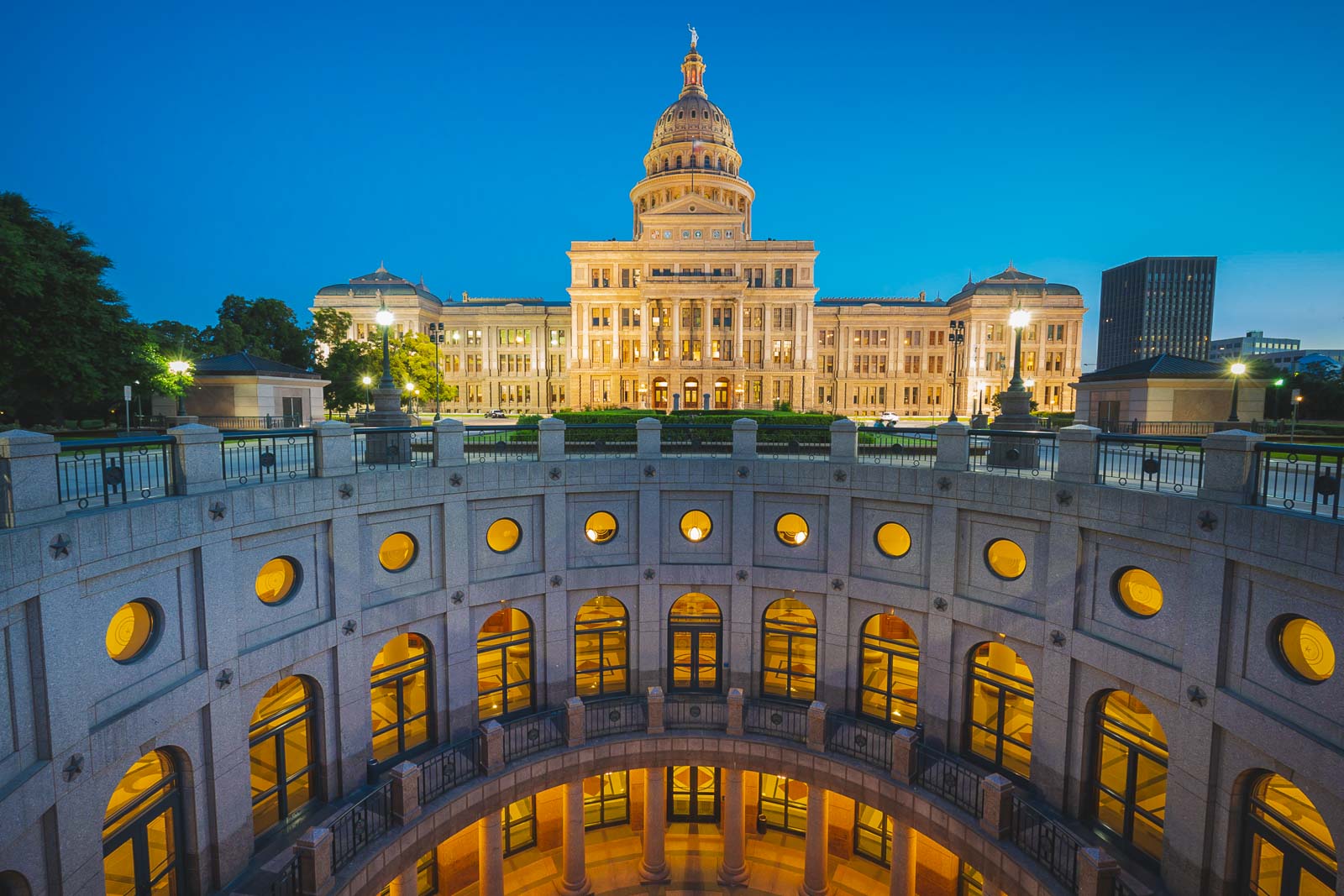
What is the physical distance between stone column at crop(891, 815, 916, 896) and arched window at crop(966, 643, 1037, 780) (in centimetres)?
250

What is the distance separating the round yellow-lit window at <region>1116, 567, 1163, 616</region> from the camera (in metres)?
11.5

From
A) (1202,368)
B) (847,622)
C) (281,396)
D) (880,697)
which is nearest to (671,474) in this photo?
(847,622)

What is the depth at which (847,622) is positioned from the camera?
16203mm

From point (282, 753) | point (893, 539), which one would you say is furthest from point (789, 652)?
point (282, 753)

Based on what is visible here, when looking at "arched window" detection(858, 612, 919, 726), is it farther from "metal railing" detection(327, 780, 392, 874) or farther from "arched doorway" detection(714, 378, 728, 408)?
"arched doorway" detection(714, 378, 728, 408)

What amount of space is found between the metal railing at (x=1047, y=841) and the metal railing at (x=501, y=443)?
1377 cm

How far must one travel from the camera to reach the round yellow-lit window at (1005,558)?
13695mm

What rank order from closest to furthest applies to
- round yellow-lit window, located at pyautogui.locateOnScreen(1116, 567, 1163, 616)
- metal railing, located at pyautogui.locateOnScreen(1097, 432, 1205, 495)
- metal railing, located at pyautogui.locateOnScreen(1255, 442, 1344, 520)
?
metal railing, located at pyautogui.locateOnScreen(1255, 442, 1344, 520)
metal railing, located at pyautogui.locateOnScreen(1097, 432, 1205, 495)
round yellow-lit window, located at pyautogui.locateOnScreen(1116, 567, 1163, 616)

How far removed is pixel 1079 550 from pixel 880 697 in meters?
6.63

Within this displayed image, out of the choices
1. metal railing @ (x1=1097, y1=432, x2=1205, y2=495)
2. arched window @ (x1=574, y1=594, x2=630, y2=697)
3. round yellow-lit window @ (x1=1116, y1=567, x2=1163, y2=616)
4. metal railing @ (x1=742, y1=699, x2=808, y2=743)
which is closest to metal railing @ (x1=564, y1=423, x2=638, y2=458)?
arched window @ (x1=574, y1=594, x2=630, y2=697)

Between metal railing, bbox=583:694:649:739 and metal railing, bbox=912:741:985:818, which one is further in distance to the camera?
metal railing, bbox=583:694:649:739

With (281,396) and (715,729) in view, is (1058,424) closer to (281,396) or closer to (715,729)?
(715,729)

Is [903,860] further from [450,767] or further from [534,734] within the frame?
[450,767]

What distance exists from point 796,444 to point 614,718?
912 centimetres
